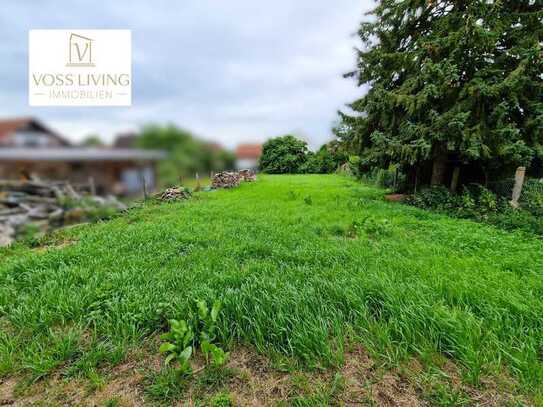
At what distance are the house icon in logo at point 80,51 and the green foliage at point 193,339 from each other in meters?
1.46

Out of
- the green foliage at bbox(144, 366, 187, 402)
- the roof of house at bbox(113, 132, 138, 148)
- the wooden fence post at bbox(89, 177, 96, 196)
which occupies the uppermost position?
the roof of house at bbox(113, 132, 138, 148)

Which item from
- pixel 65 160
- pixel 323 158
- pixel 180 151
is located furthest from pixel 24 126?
pixel 323 158

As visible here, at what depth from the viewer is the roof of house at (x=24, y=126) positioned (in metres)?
0.75

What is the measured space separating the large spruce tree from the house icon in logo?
228 inches

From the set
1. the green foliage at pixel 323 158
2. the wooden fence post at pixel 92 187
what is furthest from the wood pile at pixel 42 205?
the green foliage at pixel 323 158

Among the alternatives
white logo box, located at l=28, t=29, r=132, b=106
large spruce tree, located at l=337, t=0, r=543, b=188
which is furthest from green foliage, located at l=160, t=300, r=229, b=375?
large spruce tree, located at l=337, t=0, r=543, b=188

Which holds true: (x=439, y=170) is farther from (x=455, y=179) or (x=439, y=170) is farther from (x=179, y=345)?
(x=179, y=345)

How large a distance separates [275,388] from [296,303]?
23.9 inches

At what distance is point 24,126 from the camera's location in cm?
81

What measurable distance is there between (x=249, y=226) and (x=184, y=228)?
1064 millimetres

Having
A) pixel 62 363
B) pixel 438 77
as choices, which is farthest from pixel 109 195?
pixel 438 77

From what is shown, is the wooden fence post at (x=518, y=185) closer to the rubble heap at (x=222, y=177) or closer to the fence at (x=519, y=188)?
the fence at (x=519, y=188)

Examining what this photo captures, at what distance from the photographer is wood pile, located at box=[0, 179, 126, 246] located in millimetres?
919

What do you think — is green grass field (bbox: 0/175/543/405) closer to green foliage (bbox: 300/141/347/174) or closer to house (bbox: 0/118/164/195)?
house (bbox: 0/118/164/195)
